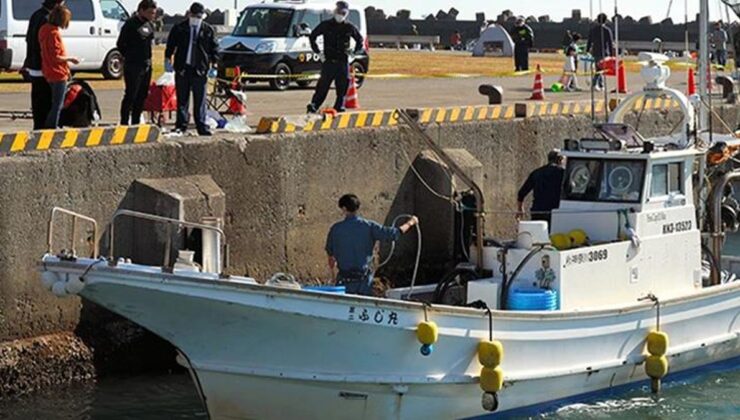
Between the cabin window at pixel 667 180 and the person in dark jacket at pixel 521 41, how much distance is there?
1899 cm

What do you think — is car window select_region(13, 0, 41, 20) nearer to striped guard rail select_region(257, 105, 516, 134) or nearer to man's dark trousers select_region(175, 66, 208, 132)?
striped guard rail select_region(257, 105, 516, 134)

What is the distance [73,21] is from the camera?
2722cm

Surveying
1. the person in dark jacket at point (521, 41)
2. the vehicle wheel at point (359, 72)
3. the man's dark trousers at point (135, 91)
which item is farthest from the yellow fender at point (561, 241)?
the person in dark jacket at point (521, 41)

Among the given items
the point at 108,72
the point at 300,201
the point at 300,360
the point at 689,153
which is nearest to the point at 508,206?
the point at 300,201

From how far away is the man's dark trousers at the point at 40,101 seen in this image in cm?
1573

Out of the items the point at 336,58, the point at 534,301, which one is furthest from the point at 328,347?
the point at 336,58

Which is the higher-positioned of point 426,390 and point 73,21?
point 73,21

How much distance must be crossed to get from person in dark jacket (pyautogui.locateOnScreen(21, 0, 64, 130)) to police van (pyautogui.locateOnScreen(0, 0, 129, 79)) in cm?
1058

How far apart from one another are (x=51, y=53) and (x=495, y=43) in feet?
117

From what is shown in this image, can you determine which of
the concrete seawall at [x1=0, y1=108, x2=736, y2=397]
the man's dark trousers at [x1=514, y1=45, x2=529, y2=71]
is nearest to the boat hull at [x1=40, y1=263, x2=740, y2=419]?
the concrete seawall at [x1=0, y1=108, x2=736, y2=397]

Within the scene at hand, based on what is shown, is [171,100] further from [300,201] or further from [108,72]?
[108,72]

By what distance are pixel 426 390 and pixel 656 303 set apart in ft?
8.31

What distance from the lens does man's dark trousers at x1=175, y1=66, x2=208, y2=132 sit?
1691cm

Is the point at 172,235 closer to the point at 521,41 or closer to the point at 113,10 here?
the point at 113,10
